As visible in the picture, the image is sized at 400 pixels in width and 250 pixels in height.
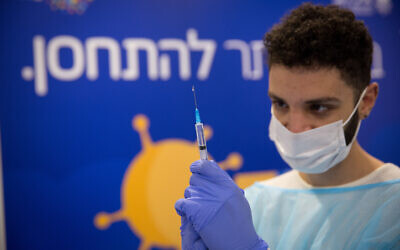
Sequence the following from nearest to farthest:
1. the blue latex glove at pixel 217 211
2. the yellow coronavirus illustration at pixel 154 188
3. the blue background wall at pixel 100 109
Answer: the blue latex glove at pixel 217 211 → the blue background wall at pixel 100 109 → the yellow coronavirus illustration at pixel 154 188

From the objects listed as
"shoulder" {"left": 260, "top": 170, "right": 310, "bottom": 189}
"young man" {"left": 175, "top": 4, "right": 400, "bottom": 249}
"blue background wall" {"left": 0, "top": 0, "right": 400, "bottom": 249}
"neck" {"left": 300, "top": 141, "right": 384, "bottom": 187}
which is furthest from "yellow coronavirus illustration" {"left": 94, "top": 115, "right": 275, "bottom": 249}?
"neck" {"left": 300, "top": 141, "right": 384, "bottom": 187}

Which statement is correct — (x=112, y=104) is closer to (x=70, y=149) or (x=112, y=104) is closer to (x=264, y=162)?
(x=70, y=149)

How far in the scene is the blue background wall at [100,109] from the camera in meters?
1.80

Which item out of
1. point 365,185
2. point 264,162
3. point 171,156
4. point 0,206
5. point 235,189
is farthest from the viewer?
point 264,162

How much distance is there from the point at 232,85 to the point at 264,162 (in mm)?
482

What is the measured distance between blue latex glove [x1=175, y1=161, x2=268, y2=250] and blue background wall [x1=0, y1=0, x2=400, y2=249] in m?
1.16

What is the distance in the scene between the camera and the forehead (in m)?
1.09

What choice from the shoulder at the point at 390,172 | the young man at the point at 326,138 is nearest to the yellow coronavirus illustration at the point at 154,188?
the young man at the point at 326,138

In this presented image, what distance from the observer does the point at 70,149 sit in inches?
73.4

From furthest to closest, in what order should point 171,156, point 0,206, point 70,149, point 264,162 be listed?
point 264,162
point 171,156
point 70,149
point 0,206

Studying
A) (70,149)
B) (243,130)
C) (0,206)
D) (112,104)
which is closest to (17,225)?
(0,206)

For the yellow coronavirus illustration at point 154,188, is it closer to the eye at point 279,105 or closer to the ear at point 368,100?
the eye at point 279,105

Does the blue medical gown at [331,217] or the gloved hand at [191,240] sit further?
the blue medical gown at [331,217]

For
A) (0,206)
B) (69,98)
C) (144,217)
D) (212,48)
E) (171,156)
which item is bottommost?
(144,217)
